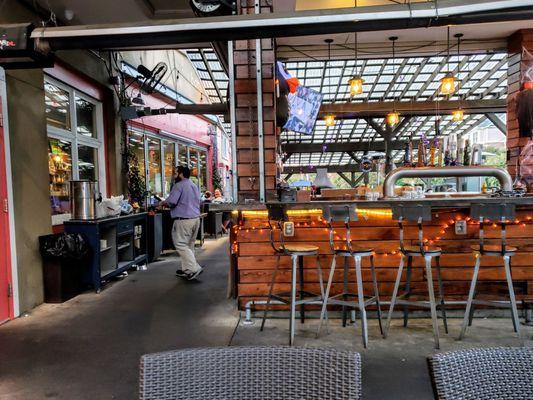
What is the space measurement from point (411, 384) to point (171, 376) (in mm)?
2226

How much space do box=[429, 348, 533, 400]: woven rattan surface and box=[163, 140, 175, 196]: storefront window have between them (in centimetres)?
975

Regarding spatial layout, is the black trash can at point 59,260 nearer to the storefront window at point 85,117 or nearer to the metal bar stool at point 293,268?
the storefront window at point 85,117

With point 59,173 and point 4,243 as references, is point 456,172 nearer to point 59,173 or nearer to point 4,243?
point 4,243

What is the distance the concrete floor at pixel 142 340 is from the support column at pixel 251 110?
149cm

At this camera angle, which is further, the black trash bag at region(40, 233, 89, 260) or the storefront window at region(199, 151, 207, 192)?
the storefront window at region(199, 151, 207, 192)

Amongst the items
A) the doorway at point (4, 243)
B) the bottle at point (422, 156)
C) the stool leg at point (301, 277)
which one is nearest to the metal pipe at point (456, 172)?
the bottle at point (422, 156)

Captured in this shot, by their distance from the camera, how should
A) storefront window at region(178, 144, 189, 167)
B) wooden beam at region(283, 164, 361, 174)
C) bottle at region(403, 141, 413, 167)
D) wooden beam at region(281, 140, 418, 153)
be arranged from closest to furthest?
bottle at region(403, 141, 413, 167)
storefront window at region(178, 144, 189, 167)
wooden beam at region(281, 140, 418, 153)
wooden beam at region(283, 164, 361, 174)

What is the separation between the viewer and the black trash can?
4.71m

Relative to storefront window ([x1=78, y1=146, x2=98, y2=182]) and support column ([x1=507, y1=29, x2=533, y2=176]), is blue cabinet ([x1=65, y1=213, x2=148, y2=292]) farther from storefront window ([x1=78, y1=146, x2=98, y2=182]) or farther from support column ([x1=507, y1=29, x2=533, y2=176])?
support column ([x1=507, y1=29, x2=533, y2=176])

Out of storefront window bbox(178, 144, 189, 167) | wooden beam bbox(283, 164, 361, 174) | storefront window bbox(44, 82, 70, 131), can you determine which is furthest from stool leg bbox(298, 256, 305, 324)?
wooden beam bbox(283, 164, 361, 174)

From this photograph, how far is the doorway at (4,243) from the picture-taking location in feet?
13.5

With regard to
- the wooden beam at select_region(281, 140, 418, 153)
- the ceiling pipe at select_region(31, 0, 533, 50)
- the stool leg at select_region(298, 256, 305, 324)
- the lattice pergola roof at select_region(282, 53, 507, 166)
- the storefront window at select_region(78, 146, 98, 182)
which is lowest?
the stool leg at select_region(298, 256, 305, 324)

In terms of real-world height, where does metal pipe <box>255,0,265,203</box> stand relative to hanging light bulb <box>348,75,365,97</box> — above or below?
below

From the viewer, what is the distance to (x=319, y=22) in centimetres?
318
